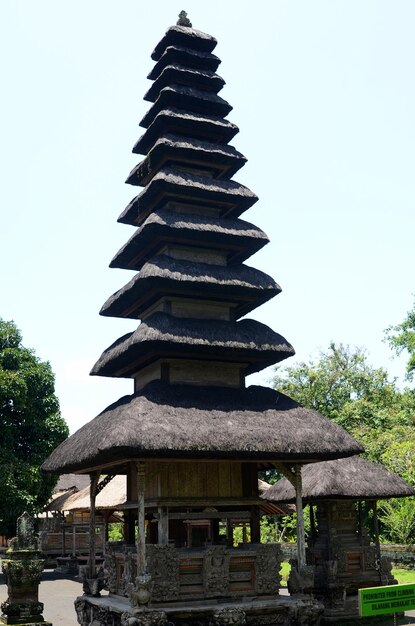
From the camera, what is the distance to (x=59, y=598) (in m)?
26.2

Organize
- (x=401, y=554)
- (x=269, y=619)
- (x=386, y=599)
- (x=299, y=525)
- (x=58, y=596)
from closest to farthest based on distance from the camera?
(x=386, y=599) → (x=269, y=619) → (x=299, y=525) → (x=58, y=596) → (x=401, y=554)

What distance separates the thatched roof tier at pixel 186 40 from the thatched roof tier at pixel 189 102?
6.71ft

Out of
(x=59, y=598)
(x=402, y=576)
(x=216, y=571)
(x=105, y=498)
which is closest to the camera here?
(x=216, y=571)

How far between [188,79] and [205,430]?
43.5 ft

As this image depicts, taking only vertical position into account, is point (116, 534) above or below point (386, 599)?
below

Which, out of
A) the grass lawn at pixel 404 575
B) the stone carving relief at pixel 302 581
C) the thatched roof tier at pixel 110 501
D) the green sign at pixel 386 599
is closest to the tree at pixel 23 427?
the thatched roof tier at pixel 110 501

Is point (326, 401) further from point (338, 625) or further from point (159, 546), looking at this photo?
point (159, 546)

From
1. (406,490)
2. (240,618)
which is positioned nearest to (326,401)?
(406,490)

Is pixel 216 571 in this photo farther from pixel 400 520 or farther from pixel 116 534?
pixel 116 534

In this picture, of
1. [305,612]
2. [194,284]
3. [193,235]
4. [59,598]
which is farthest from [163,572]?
[59,598]

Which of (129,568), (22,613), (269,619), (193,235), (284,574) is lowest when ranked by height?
(284,574)

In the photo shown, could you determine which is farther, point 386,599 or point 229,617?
point 229,617

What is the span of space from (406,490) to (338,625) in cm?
521

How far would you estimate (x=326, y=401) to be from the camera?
2347 inches
